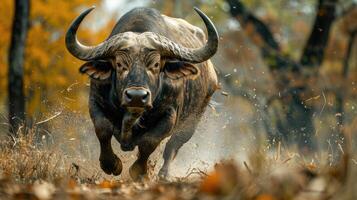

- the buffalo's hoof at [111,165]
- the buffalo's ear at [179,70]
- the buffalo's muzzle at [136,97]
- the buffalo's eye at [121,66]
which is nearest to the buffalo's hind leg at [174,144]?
the buffalo's hoof at [111,165]

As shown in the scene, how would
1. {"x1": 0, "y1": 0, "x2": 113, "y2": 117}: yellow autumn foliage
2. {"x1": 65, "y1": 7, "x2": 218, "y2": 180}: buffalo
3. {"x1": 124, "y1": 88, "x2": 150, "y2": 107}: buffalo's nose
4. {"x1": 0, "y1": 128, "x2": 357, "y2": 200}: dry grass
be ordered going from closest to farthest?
1. {"x1": 0, "y1": 128, "x2": 357, "y2": 200}: dry grass
2. {"x1": 124, "y1": 88, "x2": 150, "y2": 107}: buffalo's nose
3. {"x1": 65, "y1": 7, "x2": 218, "y2": 180}: buffalo
4. {"x1": 0, "y1": 0, "x2": 113, "y2": 117}: yellow autumn foliage

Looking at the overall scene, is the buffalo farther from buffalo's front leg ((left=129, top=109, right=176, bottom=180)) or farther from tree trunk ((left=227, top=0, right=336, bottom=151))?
tree trunk ((left=227, top=0, right=336, bottom=151))

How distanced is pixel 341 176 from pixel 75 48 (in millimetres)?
6591

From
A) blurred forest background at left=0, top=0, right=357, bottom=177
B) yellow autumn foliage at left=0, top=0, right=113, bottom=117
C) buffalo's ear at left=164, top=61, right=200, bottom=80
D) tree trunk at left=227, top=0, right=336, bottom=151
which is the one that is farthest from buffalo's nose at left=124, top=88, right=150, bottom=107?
yellow autumn foliage at left=0, top=0, right=113, bottom=117

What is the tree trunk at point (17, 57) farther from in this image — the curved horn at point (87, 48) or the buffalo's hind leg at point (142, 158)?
the buffalo's hind leg at point (142, 158)

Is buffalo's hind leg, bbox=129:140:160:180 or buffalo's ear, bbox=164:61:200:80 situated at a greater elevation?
buffalo's ear, bbox=164:61:200:80

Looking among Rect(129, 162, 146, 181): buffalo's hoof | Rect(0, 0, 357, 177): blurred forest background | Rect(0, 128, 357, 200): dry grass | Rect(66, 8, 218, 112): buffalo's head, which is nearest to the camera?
Rect(0, 128, 357, 200): dry grass

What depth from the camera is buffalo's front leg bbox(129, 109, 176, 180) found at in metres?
9.58

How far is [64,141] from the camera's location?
1145 cm

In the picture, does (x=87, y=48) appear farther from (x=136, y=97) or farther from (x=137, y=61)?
(x=136, y=97)

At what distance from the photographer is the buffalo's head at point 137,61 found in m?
9.05

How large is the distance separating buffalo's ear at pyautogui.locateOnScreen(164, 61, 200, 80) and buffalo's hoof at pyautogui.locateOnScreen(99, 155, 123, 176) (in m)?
1.13

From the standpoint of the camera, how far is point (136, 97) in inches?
349

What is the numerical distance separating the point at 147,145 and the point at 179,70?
1010 mm
